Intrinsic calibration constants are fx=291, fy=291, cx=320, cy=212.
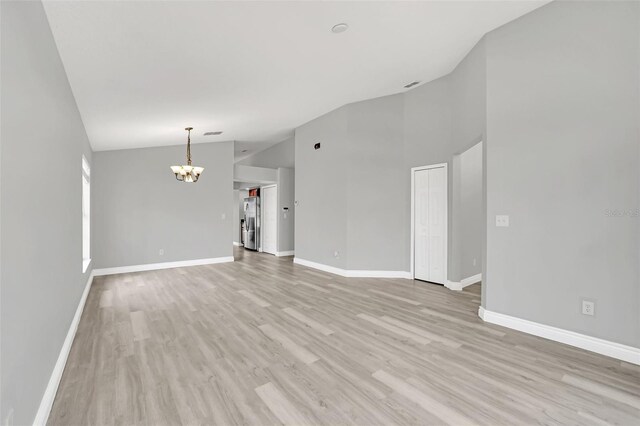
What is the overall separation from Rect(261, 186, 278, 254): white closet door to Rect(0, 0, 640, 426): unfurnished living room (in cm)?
352

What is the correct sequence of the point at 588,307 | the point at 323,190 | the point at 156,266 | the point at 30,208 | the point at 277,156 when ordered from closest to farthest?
the point at 30,208 < the point at 588,307 < the point at 323,190 < the point at 156,266 < the point at 277,156

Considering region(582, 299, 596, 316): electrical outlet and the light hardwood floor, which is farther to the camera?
region(582, 299, 596, 316): electrical outlet

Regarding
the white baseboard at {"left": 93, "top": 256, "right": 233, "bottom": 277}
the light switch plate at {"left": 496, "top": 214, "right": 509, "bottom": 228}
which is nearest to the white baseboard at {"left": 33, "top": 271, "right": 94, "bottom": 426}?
the white baseboard at {"left": 93, "top": 256, "right": 233, "bottom": 277}

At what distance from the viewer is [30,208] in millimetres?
1582

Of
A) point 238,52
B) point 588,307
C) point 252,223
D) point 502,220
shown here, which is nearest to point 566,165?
point 502,220

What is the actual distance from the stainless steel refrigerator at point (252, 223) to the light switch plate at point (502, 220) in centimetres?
735

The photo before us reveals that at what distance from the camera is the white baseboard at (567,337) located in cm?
240

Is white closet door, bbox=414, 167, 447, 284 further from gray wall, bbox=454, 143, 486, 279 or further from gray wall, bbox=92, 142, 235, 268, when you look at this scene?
gray wall, bbox=92, 142, 235, 268

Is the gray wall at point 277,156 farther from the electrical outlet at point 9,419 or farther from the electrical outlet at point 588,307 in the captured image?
the electrical outlet at point 9,419

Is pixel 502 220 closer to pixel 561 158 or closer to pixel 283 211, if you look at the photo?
pixel 561 158

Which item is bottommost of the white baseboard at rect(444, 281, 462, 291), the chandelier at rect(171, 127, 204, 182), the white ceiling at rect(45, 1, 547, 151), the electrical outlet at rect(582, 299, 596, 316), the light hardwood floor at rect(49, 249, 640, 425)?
the light hardwood floor at rect(49, 249, 640, 425)

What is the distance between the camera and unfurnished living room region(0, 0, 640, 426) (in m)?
1.76

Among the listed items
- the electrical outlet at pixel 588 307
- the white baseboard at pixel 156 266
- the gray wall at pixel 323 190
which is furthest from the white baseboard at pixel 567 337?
the white baseboard at pixel 156 266

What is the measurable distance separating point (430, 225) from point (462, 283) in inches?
41.6
